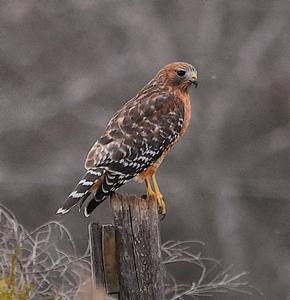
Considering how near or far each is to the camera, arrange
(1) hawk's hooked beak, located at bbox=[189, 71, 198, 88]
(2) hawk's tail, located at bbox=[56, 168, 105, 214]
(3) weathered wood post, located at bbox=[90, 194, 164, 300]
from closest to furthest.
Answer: (3) weathered wood post, located at bbox=[90, 194, 164, 300], (2) hawk's tail, located at bbox=[56, 168, 105, 214], (1) hawk's hooked beak, located at bbox=[189, 71, 198, 88]

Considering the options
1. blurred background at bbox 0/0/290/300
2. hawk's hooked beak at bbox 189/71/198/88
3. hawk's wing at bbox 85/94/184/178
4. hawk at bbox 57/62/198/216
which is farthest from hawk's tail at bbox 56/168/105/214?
blurred background at bbox 0/0/290/300

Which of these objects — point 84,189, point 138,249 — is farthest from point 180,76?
point 138,249

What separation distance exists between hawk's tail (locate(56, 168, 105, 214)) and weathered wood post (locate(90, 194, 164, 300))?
669 mm

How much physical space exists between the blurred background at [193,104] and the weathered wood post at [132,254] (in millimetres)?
9921

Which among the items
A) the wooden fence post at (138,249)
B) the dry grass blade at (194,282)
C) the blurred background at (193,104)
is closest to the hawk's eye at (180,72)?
the dry grass blade at (194,282)

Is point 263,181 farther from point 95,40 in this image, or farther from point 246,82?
point 95,40

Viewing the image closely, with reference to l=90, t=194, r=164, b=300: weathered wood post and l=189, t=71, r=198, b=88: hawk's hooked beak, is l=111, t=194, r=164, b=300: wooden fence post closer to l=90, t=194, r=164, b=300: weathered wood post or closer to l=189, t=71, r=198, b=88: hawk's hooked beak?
l=90, t=194, r=164, b=300: weathered wood post

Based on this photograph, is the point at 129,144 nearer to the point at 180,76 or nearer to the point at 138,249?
the point at 180,76

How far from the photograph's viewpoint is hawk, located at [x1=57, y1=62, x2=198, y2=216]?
6.68 meters


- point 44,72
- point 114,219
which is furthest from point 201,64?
point 114,219

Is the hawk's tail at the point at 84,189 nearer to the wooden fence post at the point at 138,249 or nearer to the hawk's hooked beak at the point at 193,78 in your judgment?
the wooden fence post at the point at 138,249

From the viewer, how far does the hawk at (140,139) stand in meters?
6.68

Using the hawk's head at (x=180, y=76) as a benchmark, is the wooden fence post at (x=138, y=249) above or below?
below

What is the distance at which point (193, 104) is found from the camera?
16.8 metres
